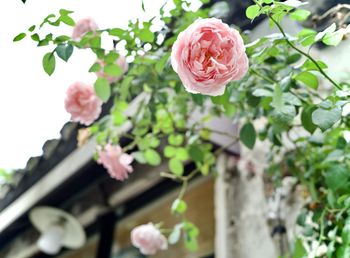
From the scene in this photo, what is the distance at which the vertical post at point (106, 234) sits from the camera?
8.26 ft

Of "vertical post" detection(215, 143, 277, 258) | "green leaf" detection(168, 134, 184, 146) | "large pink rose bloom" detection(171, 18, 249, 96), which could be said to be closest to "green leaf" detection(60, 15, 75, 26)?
"large pink rose bloom" detection(171, 18, 249, 96)

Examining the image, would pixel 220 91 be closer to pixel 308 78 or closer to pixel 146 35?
pixel 308 78

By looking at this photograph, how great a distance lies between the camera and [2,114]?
1504 millimetres

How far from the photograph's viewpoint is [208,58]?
2.28ft

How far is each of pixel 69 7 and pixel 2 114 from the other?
2.22 feet

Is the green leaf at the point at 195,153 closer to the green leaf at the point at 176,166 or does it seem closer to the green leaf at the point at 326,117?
the green leaf at the point at 176,166

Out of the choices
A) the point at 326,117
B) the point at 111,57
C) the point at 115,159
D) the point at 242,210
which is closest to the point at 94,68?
the point at 111,57

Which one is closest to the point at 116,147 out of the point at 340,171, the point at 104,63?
the point at 104,63

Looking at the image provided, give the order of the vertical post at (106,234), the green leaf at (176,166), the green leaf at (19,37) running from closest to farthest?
the green leaf at (19,37), the green leaf at (176,166), the vertical post at (106,234)

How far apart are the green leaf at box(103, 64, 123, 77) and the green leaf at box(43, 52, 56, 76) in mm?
165

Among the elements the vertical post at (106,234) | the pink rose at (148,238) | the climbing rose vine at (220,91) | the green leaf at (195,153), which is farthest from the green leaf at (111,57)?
the vertical post at (106,234)

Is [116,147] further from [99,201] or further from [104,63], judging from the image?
[99,201]

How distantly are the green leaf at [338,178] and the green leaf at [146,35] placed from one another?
53 centimetres

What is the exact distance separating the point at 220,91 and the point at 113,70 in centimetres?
46
